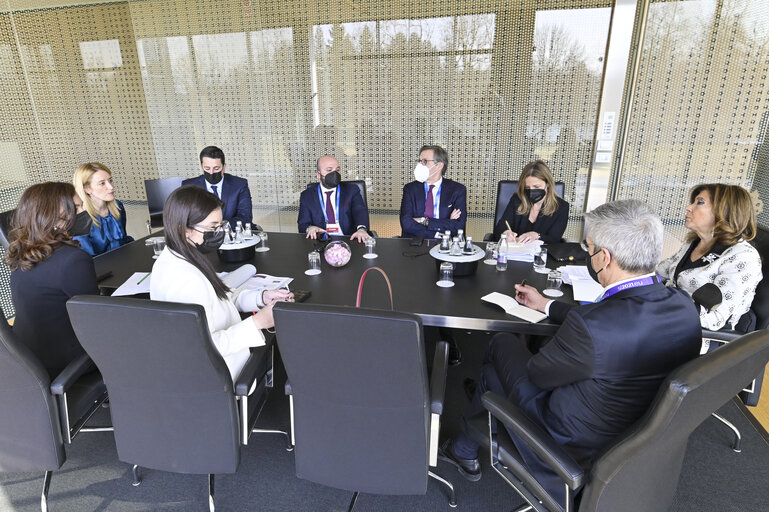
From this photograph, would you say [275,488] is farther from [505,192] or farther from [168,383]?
[505,192]

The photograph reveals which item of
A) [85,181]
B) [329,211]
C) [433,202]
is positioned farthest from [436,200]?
[85,181]

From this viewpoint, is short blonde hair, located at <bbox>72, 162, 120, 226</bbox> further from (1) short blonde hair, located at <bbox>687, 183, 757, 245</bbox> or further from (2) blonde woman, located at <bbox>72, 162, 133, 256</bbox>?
(1) short blonde hair, located at <bbox>687, 183, 757, 245</bbox>

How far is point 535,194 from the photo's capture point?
10.7 ft

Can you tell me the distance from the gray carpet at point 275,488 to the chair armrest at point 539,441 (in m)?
0.77

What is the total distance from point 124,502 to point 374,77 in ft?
14.3

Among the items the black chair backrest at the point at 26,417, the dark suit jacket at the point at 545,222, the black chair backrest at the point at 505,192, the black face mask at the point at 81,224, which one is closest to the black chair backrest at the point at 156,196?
the black face mask at the point at 81,224

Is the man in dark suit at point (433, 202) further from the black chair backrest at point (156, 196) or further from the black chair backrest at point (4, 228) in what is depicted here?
the black chair backrest at point (4, 228)

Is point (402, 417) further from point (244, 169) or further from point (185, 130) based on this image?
point (185, 130)

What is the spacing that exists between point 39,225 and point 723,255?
3223 millimetres

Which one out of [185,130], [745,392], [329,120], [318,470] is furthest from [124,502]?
[185,130]

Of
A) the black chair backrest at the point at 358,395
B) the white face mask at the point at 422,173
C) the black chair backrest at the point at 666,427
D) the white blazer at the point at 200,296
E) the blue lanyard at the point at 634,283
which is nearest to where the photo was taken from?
the black chair backrest at the point at 666,427

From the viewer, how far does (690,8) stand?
12.7 ft

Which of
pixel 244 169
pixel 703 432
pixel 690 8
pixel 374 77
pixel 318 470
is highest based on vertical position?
pixel 690 8

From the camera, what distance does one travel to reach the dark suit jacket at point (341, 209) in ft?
12.5
